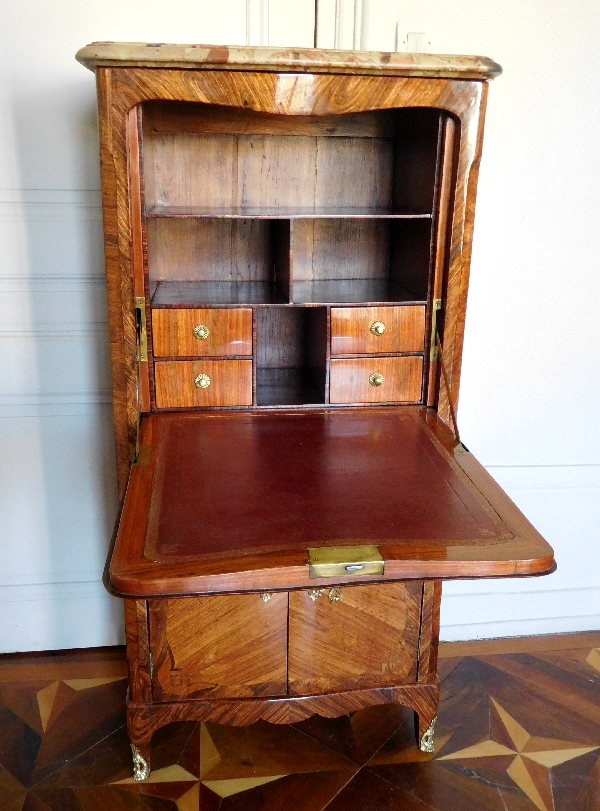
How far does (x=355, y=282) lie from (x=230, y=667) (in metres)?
1.02

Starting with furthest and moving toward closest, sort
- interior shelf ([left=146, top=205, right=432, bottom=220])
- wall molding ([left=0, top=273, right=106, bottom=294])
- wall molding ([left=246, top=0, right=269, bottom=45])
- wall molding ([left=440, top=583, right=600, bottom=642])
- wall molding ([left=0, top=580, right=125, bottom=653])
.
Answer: wall molding ([left=440, top=583, right=600, bottom=642]) < wall molding ([left=0, top=580, right=125, bottom=653]) < wall molding ([left=0, top=273, right=106, bottom=294]) < wall molding ([left=246, top=0, right=269, bottom=45]) < interior shelf ([left=146, top=205, right=432, bottom=220])

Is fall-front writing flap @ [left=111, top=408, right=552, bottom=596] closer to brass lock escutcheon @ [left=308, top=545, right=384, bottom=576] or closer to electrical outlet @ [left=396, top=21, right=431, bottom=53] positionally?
brass lock escutcheon @ [left=308, top=545, right=384, bottom=576]

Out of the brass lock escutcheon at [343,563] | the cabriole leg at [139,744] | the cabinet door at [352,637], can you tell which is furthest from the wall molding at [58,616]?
the brass lock escutcheon at [343,563]

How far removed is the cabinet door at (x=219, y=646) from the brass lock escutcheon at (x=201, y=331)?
585 millimetres

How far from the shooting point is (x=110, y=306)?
5.32 feet

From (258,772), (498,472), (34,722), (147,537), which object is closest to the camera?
(147,537)

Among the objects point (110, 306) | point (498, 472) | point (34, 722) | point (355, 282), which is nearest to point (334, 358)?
point (355, 282)

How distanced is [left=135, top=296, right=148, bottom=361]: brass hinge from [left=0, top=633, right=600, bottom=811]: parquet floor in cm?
106

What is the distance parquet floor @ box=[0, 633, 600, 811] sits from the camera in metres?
1.81

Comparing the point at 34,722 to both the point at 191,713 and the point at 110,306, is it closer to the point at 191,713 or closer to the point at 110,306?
the point at 191,713

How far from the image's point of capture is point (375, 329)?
1742mm

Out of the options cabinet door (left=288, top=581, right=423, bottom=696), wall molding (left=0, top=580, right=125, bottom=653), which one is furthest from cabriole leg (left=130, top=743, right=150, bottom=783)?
wall molding (left=0, top=580, right=125, bottom=653)

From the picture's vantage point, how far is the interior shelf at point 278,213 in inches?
63.6

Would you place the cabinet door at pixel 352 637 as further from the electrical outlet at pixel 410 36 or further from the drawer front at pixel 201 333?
the electrical outlet at pixel 410 36
